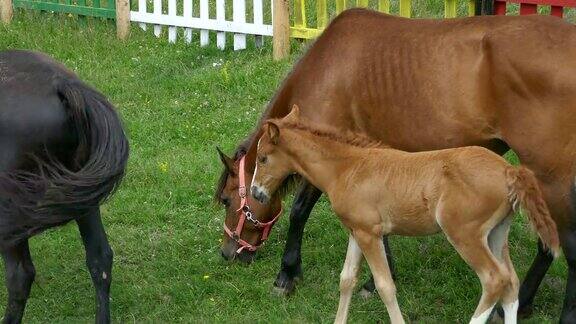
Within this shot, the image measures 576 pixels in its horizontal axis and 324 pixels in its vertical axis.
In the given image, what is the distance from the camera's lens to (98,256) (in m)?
5.18

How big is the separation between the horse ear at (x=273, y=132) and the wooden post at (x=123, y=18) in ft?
20.8

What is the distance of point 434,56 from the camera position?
216 inches

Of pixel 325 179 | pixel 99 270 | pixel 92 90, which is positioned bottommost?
pixel 99 270

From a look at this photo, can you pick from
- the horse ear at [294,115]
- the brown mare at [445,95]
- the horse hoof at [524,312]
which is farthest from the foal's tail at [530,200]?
the horse ear at [294,115]

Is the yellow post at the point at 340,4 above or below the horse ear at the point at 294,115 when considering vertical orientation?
below

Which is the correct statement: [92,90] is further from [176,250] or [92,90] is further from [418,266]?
[418,266]

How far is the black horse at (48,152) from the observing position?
468cm

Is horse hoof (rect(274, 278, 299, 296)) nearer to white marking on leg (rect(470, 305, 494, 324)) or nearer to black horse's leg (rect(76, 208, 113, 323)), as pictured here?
black horse's leg (rect(76, 208, 113, 323))

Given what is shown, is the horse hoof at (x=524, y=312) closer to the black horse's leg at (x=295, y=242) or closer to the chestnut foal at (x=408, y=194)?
the chestnut foal at (x=408, y=194)

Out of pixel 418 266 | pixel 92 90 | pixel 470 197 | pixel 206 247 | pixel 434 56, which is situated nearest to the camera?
pixel 470 197

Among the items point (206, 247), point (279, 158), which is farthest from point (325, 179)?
point (206, 247)

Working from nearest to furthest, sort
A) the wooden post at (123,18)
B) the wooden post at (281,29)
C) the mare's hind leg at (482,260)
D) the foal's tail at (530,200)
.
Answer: the foal's tail at (530,200) < the mare's hind leg at (482,260) < the wooden post at (281,29) < the wooden post at (123,18)

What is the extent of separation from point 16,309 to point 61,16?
23.3 feet

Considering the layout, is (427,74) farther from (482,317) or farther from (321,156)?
(482,317)
